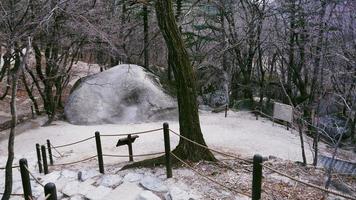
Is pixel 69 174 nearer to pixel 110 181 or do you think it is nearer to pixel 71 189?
pixel 71 189

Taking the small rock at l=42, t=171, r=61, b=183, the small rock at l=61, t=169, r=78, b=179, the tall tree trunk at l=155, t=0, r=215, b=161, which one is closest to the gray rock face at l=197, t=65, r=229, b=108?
the tall tree trunk at l=155, t=0, r=215, b=161

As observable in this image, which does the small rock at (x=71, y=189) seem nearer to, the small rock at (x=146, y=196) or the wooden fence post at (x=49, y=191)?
the small rock at (x=146, y=196)

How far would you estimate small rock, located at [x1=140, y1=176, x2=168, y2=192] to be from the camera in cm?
497

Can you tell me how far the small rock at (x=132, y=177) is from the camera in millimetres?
5379

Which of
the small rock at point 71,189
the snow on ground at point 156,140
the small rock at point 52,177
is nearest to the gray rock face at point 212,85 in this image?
the snow on ground at point 156,140

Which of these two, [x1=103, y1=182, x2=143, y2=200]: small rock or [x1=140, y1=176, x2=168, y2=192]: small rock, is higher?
[x1=140, y1=176, x2=168, y2=192]: small rock

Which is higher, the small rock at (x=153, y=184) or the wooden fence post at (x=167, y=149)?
the wooden fence post at (x=167, y=149)

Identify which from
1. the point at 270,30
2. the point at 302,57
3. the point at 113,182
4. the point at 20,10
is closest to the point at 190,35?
the point at 270,30

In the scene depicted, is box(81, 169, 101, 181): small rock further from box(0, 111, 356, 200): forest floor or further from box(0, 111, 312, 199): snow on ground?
box(0, 111, 312, 199): snow on ground

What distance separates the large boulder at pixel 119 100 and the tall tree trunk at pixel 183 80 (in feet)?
22.1

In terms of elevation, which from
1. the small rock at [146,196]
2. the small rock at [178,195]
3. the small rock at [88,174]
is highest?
the small rock at [146,196]

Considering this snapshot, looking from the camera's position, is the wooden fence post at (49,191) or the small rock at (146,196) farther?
the small rock at (146,196)

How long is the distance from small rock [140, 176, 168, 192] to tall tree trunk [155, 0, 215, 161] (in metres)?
1.01

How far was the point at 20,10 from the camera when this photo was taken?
9891 mm
